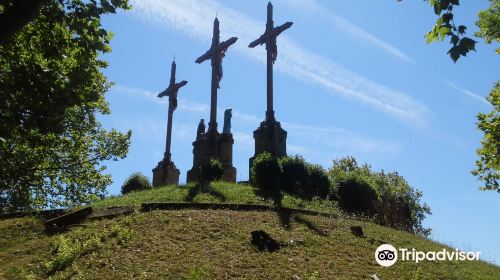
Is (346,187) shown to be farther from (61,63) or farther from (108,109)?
(61,63)

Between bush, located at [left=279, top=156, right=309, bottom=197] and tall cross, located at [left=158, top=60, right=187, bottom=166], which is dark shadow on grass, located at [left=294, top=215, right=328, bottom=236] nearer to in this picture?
bush, located at [left=279, top=156, right=309, bottom=197]

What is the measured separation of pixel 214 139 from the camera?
93.5 ft

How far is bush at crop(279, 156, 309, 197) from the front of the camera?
22.2 m

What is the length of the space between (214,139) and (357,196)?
32.7ft

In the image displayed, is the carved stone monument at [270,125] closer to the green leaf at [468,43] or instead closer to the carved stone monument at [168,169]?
the carved stone monument at [168,169]

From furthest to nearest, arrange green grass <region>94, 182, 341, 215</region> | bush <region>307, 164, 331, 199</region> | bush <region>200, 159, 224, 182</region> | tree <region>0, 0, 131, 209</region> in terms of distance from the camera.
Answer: bush <region>200, 159, 224, 182</region>
bush <region>307, 164, 331, 199</region>
green grass <region>94, 182, 341, 215</region>
tree <region>0, 0, 131, 209</region>

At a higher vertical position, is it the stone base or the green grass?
the stone base

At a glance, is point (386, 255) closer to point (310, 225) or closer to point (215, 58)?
point (310, 225)

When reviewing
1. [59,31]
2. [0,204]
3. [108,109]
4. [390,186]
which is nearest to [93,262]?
[59,31]

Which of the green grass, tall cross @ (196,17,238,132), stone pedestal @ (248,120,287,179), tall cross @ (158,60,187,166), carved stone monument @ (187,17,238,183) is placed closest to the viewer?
the green grass

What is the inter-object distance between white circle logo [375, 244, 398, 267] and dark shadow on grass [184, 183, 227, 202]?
22.5 feet

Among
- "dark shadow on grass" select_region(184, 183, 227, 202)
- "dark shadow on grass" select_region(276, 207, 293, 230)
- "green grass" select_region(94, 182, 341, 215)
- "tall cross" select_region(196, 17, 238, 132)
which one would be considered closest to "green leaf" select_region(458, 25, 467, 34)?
"dark shadow on grass" select_region(276, 207, 293, 230)

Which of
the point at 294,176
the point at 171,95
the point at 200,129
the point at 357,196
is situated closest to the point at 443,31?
the point at 357,196

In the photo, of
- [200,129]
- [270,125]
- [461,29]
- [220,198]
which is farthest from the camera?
[200,129]
